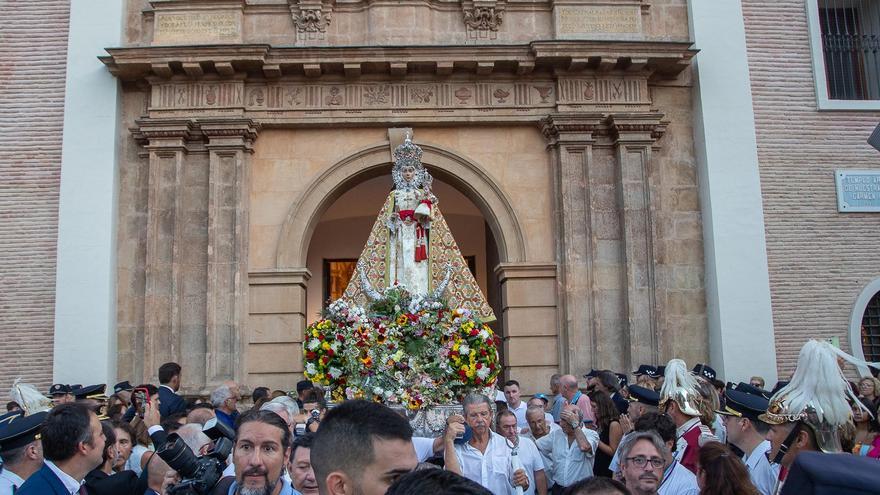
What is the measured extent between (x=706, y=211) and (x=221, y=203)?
26.9 ft

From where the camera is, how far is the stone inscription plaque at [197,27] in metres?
14.8

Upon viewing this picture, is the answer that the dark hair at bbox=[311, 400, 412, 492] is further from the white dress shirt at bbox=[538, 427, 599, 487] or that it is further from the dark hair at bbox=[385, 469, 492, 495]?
the white dress shirt at bbox=[538, 427, 599, 487]

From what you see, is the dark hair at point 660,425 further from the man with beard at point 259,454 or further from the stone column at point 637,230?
the stone column at point 637,230

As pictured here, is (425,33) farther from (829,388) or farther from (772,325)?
(829,388)

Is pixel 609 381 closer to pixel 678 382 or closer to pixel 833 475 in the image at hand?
pixel 678 382

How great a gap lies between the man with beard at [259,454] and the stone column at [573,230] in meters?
10.3

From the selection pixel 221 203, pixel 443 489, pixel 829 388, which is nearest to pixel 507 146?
pixel 221 203

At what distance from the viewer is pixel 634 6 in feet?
49.7

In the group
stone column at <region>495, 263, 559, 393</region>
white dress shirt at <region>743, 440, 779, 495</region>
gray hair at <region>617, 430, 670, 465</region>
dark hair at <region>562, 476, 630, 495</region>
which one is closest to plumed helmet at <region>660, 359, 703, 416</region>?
white dress shirt at <region>743, 440, 779, 495</region>

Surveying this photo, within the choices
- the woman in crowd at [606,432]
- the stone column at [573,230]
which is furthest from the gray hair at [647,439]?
the stone column at [573,230]

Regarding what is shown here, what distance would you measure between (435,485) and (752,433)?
4189mm

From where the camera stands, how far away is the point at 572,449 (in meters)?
7.46

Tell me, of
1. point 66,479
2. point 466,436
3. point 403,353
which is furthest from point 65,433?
point 403,353

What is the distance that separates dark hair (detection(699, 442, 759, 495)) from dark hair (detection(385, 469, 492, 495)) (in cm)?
238
